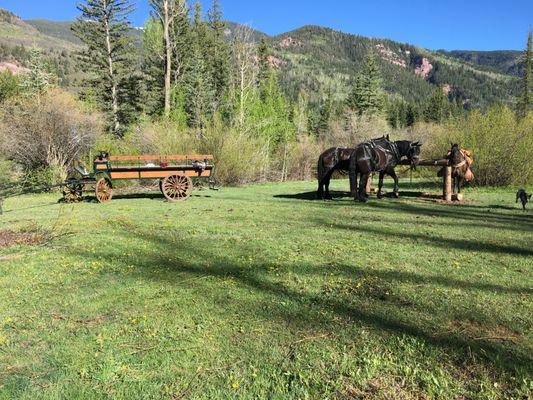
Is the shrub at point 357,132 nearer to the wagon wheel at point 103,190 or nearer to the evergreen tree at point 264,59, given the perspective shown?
the evergreen tree at point 264,59

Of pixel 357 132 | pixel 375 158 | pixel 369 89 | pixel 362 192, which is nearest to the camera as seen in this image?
pixel 375 158

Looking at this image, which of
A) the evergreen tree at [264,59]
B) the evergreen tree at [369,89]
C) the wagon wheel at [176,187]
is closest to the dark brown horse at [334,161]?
the wagon wheel at [176,187]

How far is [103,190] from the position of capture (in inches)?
529

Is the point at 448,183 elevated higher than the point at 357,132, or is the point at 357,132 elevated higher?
the point at 357,132

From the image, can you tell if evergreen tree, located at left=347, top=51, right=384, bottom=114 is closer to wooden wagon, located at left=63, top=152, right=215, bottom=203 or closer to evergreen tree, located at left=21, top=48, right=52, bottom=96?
evergreen tree, located at left=21, top=48, right=52, bottom=96

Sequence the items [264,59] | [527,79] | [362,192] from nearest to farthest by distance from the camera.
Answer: [362,192]
[264,59]
[527,79]

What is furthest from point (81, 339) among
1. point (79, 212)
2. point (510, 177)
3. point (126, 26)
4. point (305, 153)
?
point (126, 26)

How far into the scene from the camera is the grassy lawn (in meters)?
2.99

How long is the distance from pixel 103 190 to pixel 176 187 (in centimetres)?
264

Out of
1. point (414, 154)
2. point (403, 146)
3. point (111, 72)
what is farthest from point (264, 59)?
point (414, 154)

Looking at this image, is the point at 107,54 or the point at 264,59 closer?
the point at 107,54

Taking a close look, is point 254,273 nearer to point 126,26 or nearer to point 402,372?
point 402,372

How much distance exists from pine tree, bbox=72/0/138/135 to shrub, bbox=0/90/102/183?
1472 centimetres

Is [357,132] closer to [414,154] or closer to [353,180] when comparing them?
[414,154]
